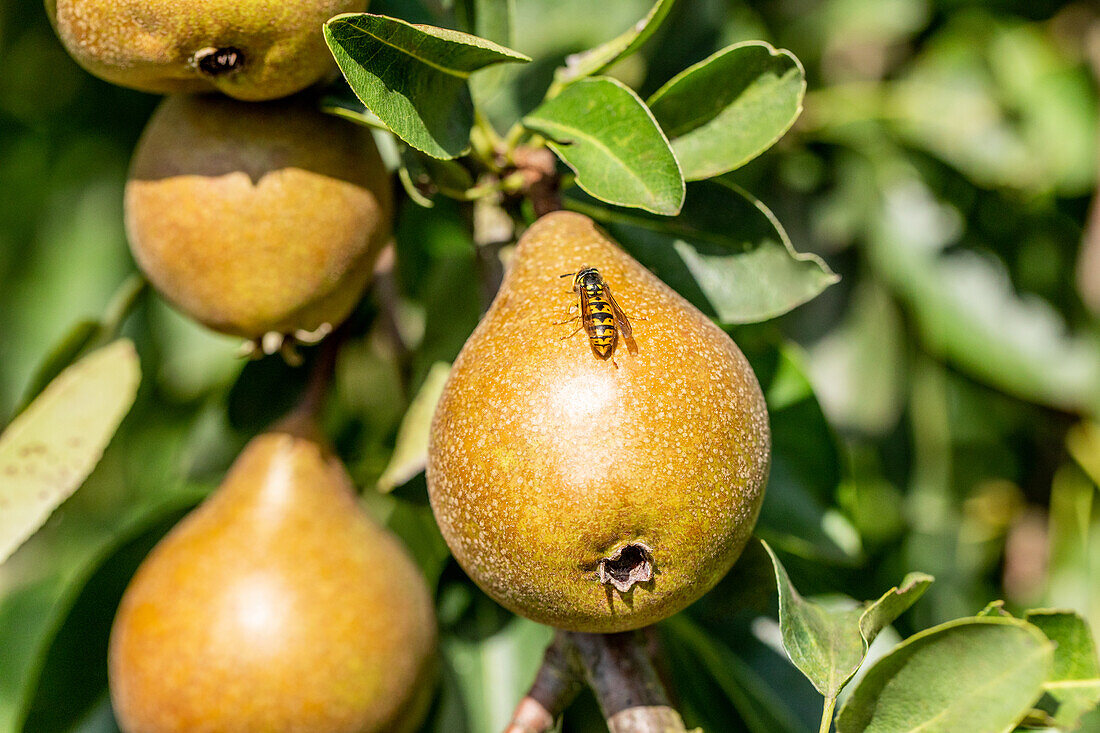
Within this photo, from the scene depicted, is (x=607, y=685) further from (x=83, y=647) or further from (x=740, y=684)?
(x=83, y=647)

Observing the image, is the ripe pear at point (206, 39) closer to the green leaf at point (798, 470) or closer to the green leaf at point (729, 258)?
the green leaf at point (729, 258)

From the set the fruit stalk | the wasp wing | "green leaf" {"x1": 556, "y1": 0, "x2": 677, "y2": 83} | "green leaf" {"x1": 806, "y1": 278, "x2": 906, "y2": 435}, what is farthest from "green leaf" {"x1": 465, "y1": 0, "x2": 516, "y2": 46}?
"green leaf" {"x1": 806, "y1": 278, "x2": 906, "y2": 435}

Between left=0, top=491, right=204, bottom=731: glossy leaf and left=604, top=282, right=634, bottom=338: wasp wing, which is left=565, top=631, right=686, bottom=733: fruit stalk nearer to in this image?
left=604, top=282, right=634, bottom=338: wasp wing

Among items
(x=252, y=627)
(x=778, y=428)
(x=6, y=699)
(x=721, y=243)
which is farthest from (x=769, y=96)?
(x=6, y=699)

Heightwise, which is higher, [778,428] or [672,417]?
[672,417]

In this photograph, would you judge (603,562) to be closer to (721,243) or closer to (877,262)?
(721,243)

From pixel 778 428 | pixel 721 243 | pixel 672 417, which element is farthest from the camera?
pixel 778 428
